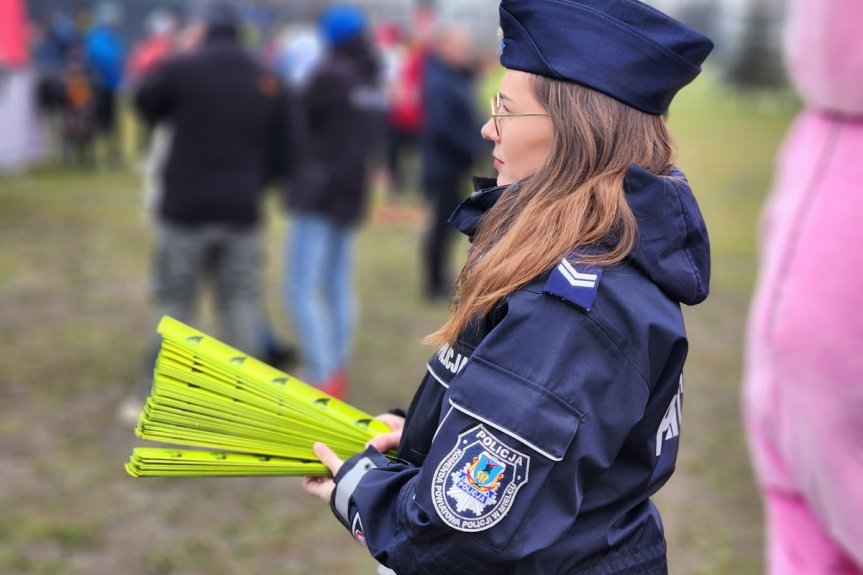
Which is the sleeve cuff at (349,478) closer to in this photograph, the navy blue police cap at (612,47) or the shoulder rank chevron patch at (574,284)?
the shoulder rank chevron patch at (574,284)

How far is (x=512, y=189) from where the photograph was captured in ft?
5.28

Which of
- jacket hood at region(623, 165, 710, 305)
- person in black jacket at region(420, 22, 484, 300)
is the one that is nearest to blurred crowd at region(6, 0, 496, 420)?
person in black jacket at region(420, 22, 484, 300)

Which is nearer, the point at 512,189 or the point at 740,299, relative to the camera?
the point at 512,189

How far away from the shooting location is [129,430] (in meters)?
4.85

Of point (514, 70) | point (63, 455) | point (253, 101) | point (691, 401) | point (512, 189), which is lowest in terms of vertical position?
point (63, 455)

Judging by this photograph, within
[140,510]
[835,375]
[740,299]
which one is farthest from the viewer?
[740,299]

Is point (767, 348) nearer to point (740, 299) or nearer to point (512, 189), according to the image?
point (512, 189)

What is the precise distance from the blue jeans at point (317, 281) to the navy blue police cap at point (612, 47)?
3.58 metres

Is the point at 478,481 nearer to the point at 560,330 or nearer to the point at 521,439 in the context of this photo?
the point at 521,439

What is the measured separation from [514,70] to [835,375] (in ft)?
4.11

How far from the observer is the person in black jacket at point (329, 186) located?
503 cm

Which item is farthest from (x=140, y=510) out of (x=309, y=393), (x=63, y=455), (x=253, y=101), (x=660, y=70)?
(x=660, y=70)

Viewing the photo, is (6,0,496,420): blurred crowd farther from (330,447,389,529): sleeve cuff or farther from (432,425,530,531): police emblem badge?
(432,425,530,531): police emblem badge

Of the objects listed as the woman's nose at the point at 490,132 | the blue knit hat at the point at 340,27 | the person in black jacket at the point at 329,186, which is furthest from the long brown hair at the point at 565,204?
the blue knit hat at the point at 340,27
